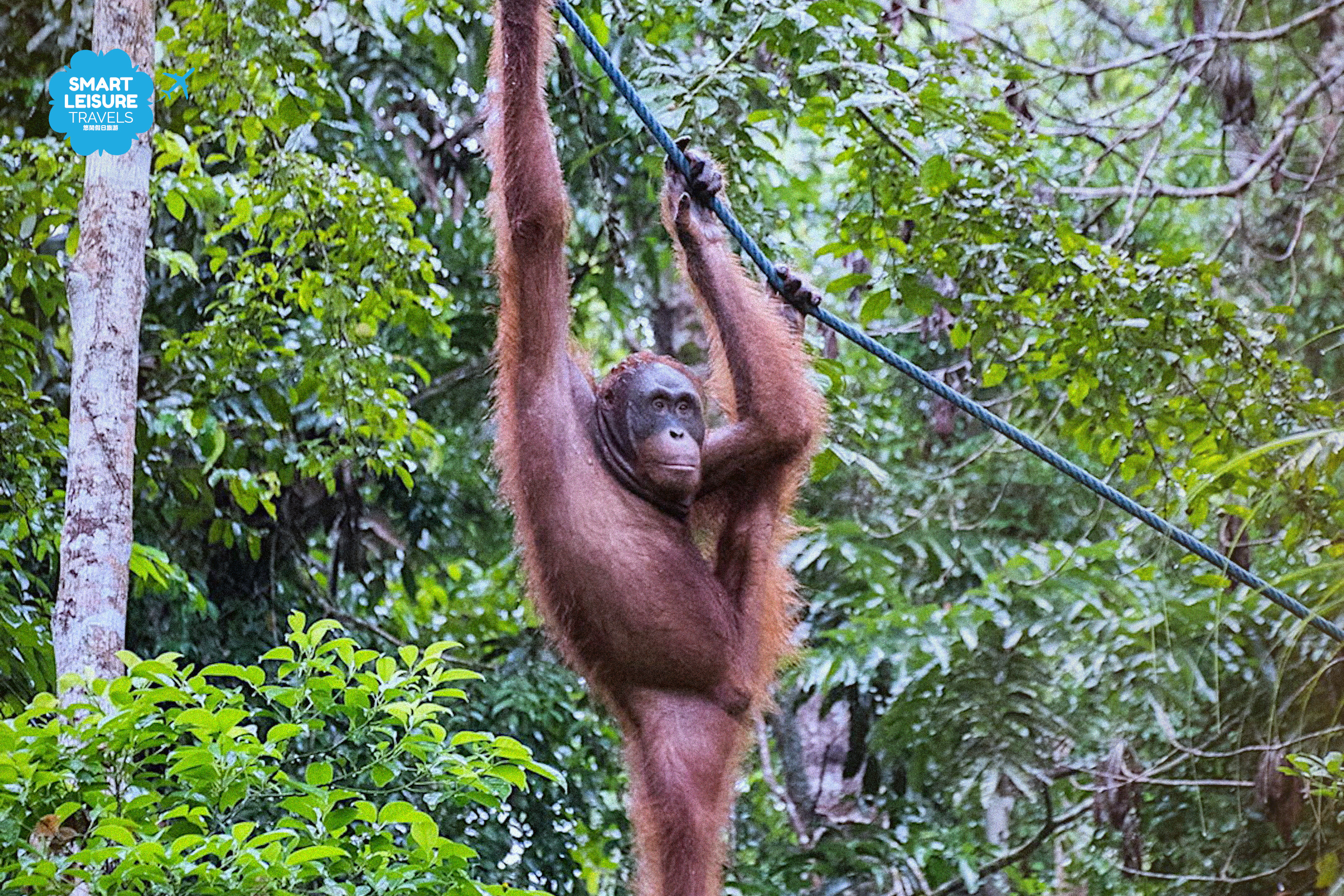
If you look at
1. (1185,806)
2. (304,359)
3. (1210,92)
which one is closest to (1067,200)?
(1210,92)

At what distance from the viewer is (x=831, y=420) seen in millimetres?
5098

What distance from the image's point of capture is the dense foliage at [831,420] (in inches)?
206

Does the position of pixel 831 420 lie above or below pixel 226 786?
above

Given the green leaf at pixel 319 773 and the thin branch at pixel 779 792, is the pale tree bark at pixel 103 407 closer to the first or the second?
the green leaf at pixel 319 773

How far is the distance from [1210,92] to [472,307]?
410 centimetres

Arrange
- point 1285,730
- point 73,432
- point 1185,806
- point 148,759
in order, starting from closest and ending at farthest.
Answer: point 148,759 → point 73,432 → point 1285,730 → point 1185,806

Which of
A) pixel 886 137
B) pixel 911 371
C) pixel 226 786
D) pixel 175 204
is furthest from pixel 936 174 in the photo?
pixel 226 786

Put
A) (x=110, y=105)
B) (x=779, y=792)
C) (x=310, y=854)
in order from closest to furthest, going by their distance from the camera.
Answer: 1. (x=310, y=854)
2. (x=110, y=105)
3. (x=779, y=792)

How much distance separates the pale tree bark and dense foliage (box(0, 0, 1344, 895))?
1.54ft

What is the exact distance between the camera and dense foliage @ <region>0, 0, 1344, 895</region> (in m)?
5.24

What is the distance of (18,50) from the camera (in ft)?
20.1

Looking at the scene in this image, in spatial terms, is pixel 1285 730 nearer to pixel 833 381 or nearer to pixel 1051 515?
pixel 833 381

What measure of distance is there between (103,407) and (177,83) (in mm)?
1871

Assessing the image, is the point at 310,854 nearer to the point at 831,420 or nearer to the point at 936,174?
the point at 831,420
